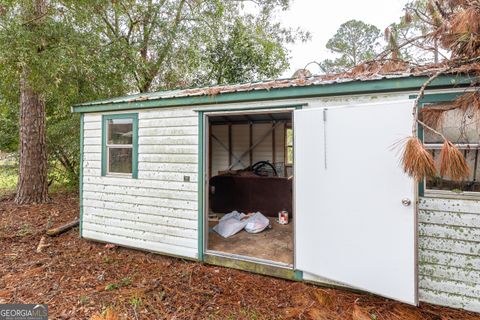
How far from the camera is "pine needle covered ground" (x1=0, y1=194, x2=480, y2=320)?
2.85 meters

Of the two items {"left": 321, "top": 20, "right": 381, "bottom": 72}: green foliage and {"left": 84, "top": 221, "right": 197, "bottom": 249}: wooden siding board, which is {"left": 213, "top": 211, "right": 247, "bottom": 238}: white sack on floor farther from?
{"left": 321, "top": 20, "right": 381, "bottom": 72}: green foliage

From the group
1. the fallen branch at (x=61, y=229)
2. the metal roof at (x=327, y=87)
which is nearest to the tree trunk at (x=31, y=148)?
the fallen branch at (x=61, y=229)

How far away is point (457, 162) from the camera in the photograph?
2.00 metres

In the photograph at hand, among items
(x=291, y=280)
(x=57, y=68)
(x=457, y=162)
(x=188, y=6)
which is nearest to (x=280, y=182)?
(x=291, y=280)

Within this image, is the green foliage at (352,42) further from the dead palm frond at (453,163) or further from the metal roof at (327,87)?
the dead palm frond at (453,163)

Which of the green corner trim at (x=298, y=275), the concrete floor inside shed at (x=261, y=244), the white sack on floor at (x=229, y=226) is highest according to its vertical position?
the white sack on floor at (x=229, y=226)

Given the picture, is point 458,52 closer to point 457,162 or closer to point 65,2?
point 457,162

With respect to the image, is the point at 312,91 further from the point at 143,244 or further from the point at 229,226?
the point at 143,244

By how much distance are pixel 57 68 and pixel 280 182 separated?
511cm

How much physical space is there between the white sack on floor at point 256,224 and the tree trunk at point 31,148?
5.80m

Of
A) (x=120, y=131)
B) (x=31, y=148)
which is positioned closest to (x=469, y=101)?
(x=120, y=131)

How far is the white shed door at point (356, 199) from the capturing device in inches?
104

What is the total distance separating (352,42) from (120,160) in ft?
59.9

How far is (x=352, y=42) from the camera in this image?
18344 mm
